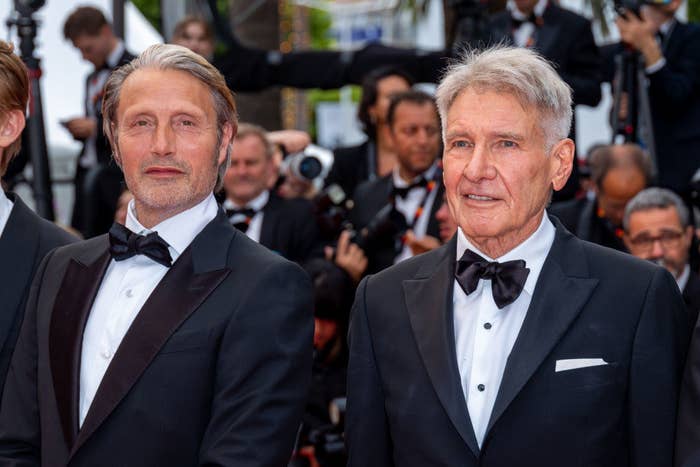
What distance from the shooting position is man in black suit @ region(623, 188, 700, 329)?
532cm

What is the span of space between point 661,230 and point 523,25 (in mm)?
1698

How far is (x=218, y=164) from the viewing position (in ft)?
10.5

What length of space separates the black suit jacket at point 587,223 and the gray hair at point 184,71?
2.84 m

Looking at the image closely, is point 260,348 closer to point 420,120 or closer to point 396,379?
point 396,379

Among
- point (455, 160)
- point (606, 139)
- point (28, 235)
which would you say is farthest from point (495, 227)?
point (606, 139)

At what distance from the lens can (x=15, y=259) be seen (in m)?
3.45

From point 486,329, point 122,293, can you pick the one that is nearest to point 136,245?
point 122,293

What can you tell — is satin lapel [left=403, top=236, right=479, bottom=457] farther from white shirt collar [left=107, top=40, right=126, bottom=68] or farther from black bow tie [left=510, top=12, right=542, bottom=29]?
white shirt collar [left=107, top=40, right=126, bottom=68]

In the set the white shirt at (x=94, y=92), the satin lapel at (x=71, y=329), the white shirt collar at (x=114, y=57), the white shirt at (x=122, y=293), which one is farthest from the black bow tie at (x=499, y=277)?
the white shirt collar at (x=114, y=57)

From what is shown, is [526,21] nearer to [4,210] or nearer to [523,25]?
[523,25]

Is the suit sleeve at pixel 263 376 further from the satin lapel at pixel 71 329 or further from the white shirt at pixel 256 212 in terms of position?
the white shirt at pixel 256 212

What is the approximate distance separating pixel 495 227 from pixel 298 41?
89.8ft

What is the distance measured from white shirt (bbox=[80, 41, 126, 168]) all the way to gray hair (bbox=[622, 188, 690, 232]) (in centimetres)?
329

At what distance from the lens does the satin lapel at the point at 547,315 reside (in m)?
2.79
